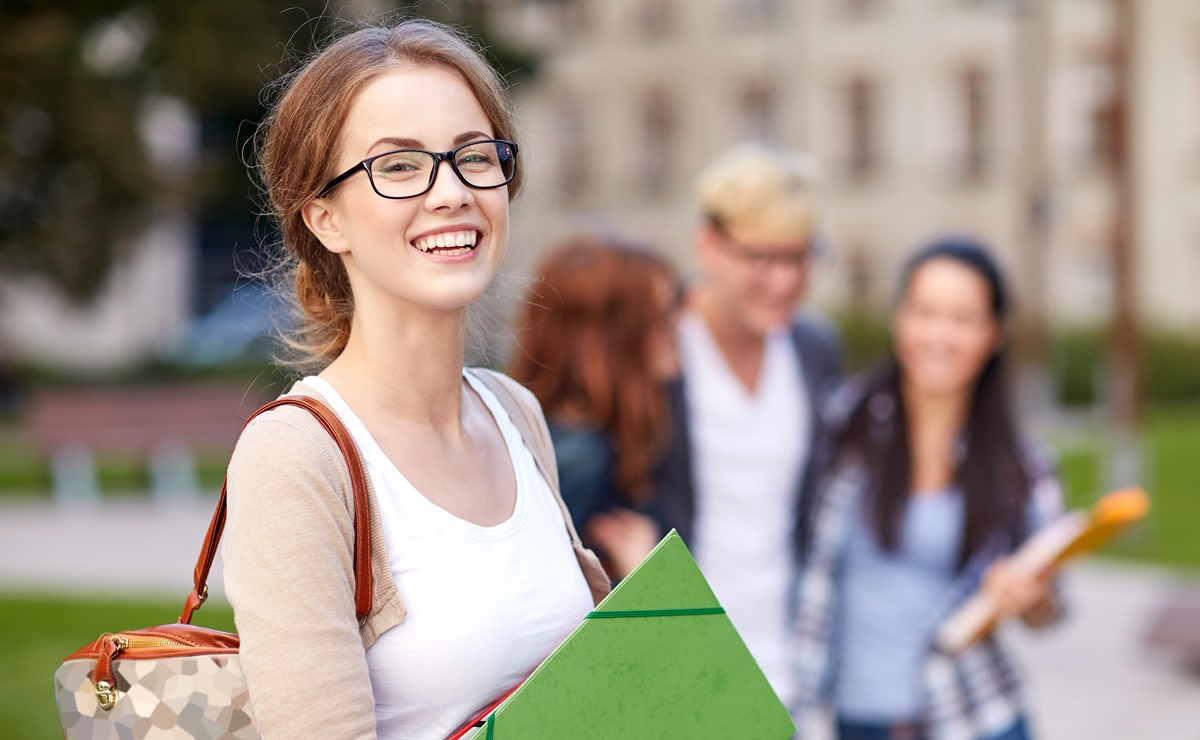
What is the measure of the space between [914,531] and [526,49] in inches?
622

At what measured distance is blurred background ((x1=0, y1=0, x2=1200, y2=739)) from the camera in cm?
734

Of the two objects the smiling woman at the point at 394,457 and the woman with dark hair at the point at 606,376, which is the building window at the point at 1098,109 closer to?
the woman with dark hair at the point at 606,376

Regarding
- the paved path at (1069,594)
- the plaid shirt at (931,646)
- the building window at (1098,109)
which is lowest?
the paved path at (1069,594)


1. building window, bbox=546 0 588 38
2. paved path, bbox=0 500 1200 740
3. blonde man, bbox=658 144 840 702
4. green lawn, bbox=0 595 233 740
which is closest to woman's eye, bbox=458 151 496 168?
blonde man, bbox=658 144 840 702

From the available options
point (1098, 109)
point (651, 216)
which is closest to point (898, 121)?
point (1098, 109)

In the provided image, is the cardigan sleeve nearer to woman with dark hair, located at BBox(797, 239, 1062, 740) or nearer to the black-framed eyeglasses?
the black-framed eyeglasses

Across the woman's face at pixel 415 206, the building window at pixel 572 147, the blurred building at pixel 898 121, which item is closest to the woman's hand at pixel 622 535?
the woman's face at pixel 415 206

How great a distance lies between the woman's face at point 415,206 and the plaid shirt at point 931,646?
2.00 metres

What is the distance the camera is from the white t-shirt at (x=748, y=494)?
3.67 m

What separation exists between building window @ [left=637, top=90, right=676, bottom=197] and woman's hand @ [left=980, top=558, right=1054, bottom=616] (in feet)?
108

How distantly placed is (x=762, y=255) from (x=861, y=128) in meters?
30.9

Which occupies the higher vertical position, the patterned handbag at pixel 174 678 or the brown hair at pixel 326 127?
the brown hair at pixel 326 127

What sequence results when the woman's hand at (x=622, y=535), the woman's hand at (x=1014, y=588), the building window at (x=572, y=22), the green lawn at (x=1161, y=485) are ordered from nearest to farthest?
the woman's hand at (x=1014, y=588)
the woman's hand at (x=622, y=535)
the green lawn at (x=1161, y=485)
the building window at (x=572, y=22)

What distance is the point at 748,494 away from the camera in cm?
370
